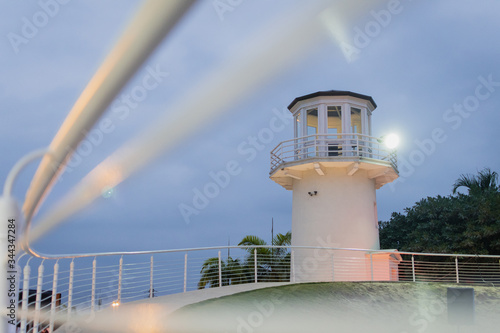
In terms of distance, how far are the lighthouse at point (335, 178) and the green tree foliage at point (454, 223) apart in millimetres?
4229

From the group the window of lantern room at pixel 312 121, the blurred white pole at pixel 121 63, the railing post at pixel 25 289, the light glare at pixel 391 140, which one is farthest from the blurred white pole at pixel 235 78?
the light glare at pixel 391 140

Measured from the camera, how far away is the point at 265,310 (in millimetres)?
10055

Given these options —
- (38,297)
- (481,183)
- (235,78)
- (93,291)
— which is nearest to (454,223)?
(481,183)

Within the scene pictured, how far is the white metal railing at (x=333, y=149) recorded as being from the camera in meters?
17.6

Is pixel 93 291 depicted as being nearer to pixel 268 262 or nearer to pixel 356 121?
pixel 268 262

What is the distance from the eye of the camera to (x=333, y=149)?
18.2m

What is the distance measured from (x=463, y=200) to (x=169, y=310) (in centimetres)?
1819

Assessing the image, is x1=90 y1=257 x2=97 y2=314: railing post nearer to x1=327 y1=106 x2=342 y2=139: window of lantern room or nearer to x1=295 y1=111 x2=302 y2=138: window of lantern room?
x1=295 y1=111 x2=302 y2=138: window of lantern room

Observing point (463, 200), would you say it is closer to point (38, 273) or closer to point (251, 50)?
point (38, 273)

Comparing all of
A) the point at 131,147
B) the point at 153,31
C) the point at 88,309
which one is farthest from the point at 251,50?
the point at 88,309

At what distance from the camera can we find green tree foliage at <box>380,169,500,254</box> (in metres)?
19.8

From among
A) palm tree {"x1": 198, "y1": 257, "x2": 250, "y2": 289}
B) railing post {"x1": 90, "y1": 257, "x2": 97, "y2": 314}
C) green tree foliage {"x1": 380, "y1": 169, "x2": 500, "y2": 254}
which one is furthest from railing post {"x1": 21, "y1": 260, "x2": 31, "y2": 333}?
green tree foliage {"x1": 380, "y1": 169, "x2": 500, "y2": 254}

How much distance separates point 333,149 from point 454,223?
Result: 7955mm

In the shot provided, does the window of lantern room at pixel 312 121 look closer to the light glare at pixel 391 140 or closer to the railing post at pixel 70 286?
the light glare at pixel 391 140
